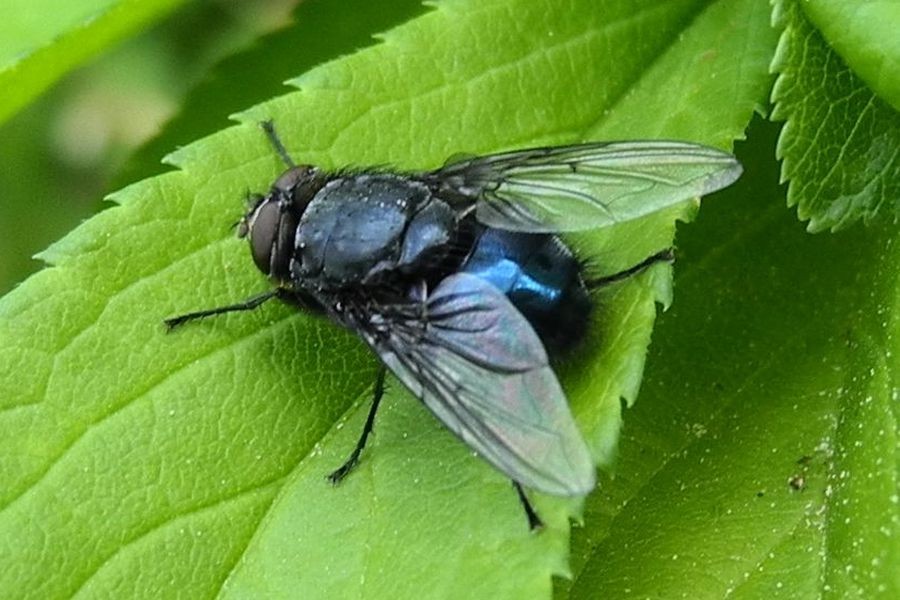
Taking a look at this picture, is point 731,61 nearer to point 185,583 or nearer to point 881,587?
point 881,587

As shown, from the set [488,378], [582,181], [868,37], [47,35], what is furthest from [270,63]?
[868,37]

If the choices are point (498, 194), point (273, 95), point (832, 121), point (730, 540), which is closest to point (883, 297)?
point (832, 121)

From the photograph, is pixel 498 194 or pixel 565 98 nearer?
pixel 498 194

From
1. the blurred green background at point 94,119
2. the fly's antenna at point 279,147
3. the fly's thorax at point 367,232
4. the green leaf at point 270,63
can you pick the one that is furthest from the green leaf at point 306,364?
the blurred green background at point 94,119

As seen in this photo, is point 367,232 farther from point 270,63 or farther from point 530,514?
point 270,63

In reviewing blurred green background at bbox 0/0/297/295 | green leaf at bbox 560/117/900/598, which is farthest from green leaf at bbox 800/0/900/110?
blurred green background at bbox 0/0/297/295

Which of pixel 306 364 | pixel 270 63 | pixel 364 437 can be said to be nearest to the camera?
pixel 364 437

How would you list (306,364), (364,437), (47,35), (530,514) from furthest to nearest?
(47,35) < (306,364) < (364,437) < (530,514)
